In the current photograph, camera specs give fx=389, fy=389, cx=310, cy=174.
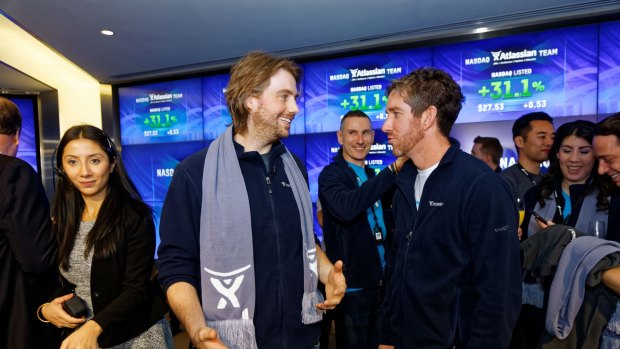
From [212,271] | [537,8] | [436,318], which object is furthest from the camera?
[537,8]

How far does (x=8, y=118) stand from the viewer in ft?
6.06

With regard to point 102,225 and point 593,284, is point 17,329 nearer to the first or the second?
point 102,225

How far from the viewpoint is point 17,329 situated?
1693 mm

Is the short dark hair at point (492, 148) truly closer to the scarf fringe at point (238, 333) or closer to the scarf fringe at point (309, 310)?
the scarf fringe at point (309, 310)

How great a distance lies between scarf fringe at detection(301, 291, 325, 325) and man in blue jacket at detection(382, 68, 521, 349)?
40 cm

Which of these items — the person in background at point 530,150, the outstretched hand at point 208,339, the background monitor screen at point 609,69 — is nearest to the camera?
the outstretched hand at point 208,339

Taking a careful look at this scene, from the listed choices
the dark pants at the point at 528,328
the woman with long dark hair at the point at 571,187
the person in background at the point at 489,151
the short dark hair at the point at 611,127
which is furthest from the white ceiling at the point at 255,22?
the dark pants at the point at 528,328

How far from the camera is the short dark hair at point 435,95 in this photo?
1.77 metres

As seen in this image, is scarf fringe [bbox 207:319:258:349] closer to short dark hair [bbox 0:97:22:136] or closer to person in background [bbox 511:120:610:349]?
short dark hair [bbox 0:97:22:136]

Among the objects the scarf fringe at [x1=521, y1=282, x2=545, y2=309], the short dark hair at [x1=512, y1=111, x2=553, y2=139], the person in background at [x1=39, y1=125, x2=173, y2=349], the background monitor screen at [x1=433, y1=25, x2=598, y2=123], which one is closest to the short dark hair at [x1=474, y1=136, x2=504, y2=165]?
the background monitor screen at [x1=433, y1=25, x2=598, y2=123]

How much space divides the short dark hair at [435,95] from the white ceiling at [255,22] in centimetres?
206

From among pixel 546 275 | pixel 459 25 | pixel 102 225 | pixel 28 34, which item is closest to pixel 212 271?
pixel 102 225

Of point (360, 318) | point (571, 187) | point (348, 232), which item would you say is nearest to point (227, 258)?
point (348, 232)

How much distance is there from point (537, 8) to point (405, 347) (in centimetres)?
352
